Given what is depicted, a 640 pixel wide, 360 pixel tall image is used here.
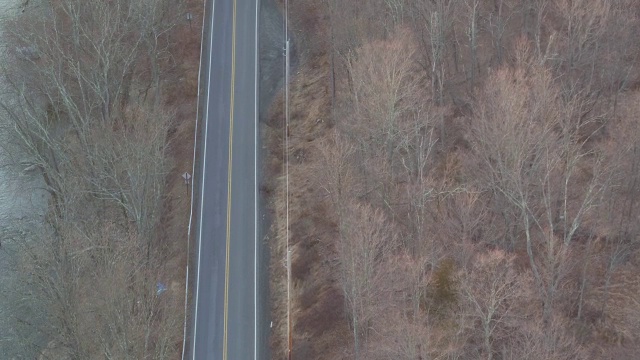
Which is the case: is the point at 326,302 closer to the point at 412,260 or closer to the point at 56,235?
the point at 412,260

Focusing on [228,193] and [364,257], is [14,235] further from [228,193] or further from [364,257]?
[364,257]

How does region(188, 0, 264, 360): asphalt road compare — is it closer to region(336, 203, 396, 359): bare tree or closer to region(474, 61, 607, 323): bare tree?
region(336, 203, 396, 359): bare tree

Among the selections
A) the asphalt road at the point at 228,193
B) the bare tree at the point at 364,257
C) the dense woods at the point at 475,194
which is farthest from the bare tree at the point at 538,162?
the asphalt road at the point at 228,193

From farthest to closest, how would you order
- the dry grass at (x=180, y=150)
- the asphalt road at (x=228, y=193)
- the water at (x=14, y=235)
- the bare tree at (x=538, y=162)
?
the dry grass at (x=180, y=150)
the water at (x=14, y=235)
the asphalt road at (x=228, y=193)
the bare tree at (x=538, y=162)

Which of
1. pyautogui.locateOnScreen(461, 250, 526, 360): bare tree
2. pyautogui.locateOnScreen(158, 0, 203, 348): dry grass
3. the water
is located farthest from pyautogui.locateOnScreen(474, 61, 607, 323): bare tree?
the water

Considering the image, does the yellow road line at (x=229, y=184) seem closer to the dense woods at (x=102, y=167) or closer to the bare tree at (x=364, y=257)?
the dense woods at (x=102, y=167)

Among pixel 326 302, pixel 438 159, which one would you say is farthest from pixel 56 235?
pixel 438 159
